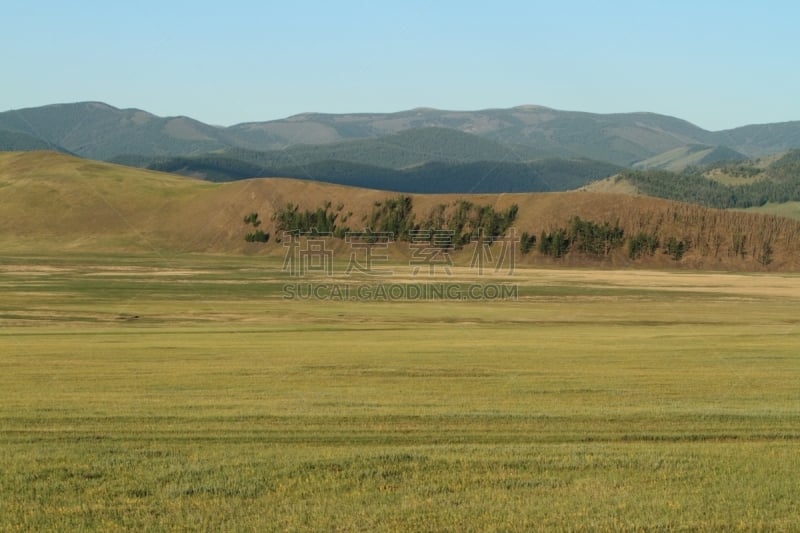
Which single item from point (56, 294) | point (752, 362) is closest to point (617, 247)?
point (56, 294)

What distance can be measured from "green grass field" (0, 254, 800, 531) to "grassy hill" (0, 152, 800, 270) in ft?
276

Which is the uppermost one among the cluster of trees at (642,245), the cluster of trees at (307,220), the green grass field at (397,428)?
the cluster of trees at (307,220)

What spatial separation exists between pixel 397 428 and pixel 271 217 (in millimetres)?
141570

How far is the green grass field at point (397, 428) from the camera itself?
13.8 m

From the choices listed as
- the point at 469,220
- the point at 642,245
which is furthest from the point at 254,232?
the point at 642,245

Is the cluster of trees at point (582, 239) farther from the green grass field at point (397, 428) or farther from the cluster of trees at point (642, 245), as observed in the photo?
the green grass field at point (397, 428)

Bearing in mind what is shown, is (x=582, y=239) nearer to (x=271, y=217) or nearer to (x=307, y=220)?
(x=307, y=220)

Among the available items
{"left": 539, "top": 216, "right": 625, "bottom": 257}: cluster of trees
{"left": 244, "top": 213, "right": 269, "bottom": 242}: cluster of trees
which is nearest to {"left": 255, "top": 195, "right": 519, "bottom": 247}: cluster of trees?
{"left": 244, "top": 213, "right": 269, "bottom": 242}: cluster of trees

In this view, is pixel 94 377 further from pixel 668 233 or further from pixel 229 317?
pixel 668 233

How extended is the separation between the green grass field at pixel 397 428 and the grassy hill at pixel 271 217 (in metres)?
84.0

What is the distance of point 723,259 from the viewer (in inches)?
5098

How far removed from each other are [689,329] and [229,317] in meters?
26.2

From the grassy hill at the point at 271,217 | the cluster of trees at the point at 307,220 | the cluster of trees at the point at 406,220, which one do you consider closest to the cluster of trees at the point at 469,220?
the cluster of trees at the point at 406,220

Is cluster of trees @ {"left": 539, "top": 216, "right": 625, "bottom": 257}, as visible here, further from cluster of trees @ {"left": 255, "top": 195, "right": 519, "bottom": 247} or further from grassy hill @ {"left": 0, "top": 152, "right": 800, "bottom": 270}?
cluster of trees @ {"left": 255, "top": 195, "right": 519, "bottom": 247}
